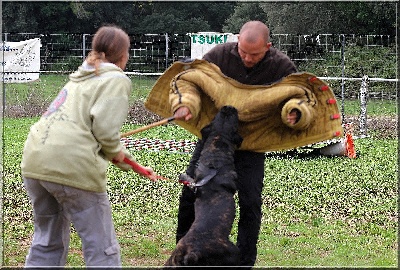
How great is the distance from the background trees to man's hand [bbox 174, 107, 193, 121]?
27.1 m

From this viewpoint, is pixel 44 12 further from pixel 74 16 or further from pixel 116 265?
pixel 116 265

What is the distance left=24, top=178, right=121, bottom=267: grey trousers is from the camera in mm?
4340

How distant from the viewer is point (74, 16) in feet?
118

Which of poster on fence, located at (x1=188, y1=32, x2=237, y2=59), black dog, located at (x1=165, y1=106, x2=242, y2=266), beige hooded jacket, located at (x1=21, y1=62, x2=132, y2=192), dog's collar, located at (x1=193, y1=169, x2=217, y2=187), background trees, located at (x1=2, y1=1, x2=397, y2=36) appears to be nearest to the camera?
beige hooded jacket, located at (x1=21, y1=62, x2=132, y2=192)

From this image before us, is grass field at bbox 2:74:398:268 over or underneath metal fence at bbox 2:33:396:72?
underneath

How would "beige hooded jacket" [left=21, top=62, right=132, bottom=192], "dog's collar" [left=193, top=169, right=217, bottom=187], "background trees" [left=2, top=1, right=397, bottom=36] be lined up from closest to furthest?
1. "beige hooded jacket" [left=21, top=62, right=132, bottom=192]
2. "dog's collar" [left=193, top=169, right=217, bottom=187]
3. "background trees" [left=2, top=1, right=397, bottom=36]

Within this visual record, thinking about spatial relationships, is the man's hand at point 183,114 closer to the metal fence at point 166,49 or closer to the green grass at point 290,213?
the green grass at point 290,213

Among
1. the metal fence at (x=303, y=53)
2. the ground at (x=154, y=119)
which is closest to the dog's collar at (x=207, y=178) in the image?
the ground at (x=154, y=119)

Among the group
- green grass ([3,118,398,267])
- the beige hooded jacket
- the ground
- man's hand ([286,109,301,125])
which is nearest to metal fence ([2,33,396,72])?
the ground

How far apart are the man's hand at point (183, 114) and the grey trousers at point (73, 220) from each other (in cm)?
80

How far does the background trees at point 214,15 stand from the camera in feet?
105

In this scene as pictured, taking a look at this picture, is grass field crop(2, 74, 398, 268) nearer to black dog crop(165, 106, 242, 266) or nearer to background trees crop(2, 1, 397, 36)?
black dog crop(165, 106, 242, 266)

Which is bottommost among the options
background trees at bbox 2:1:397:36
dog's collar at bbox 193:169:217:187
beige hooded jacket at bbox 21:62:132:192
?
dog's collar at bbox 193:169:217:187

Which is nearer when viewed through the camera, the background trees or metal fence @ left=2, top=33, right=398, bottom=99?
metal fence @ left=2, top=33, right=398, bottom=99
